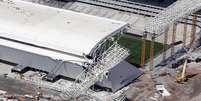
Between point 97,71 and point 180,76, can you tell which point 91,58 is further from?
point 180,76

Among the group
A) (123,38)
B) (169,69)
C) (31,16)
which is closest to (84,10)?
(123,38)

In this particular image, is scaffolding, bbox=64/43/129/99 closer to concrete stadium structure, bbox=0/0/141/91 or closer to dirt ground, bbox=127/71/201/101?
concrete stadium structure, bbox=0/0/141/91

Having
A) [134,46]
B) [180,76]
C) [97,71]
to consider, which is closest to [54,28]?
[97,71]

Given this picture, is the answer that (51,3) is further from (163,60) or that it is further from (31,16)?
(163,60)

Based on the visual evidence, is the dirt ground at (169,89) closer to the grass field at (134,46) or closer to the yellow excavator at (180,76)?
the yellow excavator at (180,76)

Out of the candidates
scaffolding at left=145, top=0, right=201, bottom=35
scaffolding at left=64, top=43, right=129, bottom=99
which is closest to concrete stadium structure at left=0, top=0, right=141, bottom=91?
scaffolding at left=64, top=43, right=129, bottom=99

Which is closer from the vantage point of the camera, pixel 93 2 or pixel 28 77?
pixel 28 77
